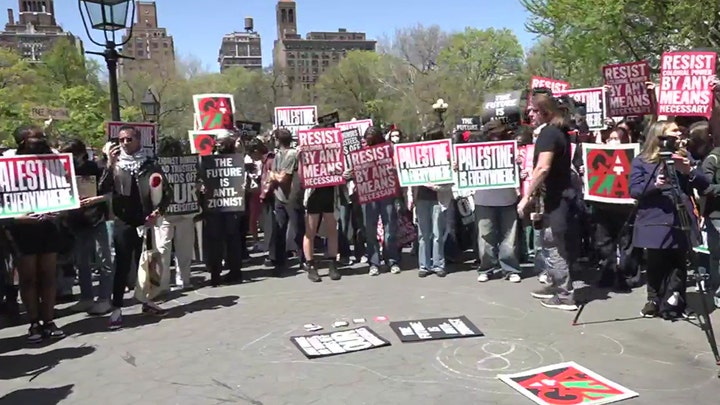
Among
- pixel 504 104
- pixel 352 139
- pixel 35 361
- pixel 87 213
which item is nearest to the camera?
pixel 35 361

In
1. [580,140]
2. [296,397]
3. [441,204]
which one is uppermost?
[580,140]

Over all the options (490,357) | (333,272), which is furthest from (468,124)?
(490,357)

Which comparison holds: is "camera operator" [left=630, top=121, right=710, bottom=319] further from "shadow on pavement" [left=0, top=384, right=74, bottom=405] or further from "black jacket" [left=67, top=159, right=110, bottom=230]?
"black jacket" [left=67, top=159, right=110, bottom=230]

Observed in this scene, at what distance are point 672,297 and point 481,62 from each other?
178ft

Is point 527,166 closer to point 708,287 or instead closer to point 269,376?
point 708,287

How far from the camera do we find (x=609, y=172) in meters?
7.06

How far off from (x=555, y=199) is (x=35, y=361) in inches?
202

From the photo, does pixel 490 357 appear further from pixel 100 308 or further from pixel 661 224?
pixel 100 308

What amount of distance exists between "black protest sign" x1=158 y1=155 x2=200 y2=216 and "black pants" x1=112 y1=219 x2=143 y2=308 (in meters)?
1.33

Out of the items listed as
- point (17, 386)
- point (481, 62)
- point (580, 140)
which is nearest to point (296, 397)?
point (17, 386)

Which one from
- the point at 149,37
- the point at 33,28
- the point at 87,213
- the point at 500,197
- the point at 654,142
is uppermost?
the point at 149,37

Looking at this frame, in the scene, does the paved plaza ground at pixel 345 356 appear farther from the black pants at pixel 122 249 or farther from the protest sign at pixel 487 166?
the protest sign at pixel 487 166

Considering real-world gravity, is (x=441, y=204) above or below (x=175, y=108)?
below

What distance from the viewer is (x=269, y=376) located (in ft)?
15.9
